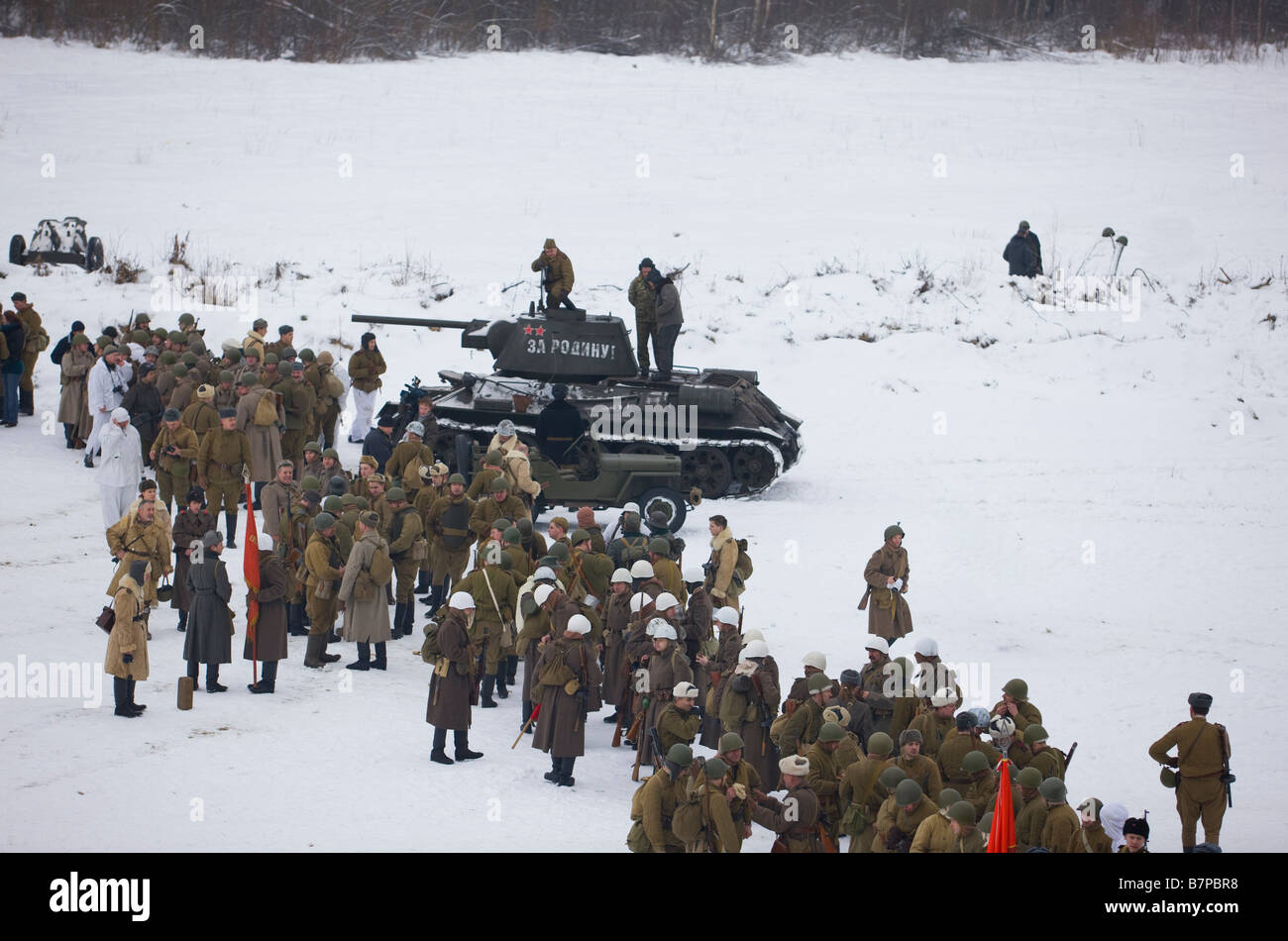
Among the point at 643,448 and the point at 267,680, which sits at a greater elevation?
the point at 643,448

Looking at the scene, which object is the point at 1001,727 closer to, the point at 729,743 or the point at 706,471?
the point at 729,743

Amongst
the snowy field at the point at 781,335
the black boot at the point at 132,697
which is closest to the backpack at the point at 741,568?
the snowy field at the point at 781,335

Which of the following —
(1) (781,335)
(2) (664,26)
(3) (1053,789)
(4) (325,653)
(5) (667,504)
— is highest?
(2) (664,26)

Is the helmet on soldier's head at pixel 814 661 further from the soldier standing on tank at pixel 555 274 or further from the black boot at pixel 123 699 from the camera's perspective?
the soldier standing on tank at pixel 555 274

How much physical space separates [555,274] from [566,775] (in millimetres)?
11218

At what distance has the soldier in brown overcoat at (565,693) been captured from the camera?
1309 cm

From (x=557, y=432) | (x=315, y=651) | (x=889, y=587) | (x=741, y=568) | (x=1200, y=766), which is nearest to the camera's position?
(x=1200, y=766)

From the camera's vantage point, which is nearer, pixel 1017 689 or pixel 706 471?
pixel 1017 689

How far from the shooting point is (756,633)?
43.4 feet

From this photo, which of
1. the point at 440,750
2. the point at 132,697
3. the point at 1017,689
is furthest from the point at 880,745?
the point at 132,697

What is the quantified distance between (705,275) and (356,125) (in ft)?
40.1

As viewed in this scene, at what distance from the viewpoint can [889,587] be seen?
16312 mm

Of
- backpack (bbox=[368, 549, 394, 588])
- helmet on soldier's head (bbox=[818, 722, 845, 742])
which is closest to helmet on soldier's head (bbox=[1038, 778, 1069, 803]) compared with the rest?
helmet on soldier's head (bbox=[818, 722, 845, 742])

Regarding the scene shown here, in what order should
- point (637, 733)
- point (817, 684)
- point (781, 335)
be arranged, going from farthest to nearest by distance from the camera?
point (781, 335) < point (637, 733) < point (817, 684)
